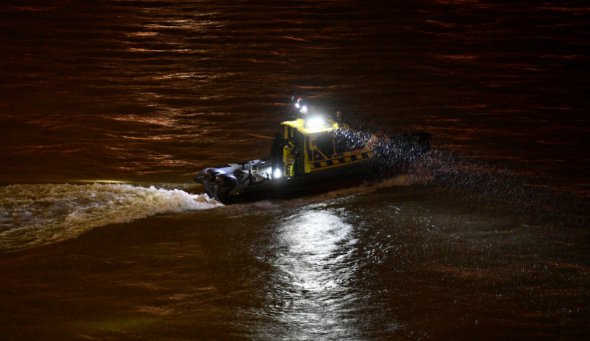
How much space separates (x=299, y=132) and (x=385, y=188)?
87.4 inches

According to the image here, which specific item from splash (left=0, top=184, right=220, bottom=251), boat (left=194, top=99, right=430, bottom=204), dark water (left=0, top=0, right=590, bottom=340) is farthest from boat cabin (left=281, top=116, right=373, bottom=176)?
splash (left=0, top=184, right=220, bottom=251)

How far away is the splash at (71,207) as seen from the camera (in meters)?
14.6

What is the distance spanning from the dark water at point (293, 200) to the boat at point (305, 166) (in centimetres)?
31

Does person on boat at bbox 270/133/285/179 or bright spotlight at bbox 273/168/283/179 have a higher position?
person on boat at bbox 270/133/285/179

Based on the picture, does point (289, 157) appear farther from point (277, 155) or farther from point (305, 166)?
point (305, 166)

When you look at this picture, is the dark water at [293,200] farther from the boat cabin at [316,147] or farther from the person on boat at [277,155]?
the person on boat at [277,155]

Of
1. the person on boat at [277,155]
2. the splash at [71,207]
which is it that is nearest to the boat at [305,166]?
the person on boat at [277,155]

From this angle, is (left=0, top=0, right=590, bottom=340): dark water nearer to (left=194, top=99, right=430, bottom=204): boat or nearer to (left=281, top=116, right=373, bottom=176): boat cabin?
(left=194, top=99, right=430, bottom=204): boat

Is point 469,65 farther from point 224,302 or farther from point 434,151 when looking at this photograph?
point 224,302

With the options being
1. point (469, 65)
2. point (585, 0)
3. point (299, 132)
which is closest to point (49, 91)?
point (299, 132)

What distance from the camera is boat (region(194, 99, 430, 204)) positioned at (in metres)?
16.1

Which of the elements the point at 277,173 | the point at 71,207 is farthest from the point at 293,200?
the point at 71,207

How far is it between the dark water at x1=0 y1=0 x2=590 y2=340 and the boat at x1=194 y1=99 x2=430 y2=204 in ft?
1.01

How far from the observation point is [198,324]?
462 inches
